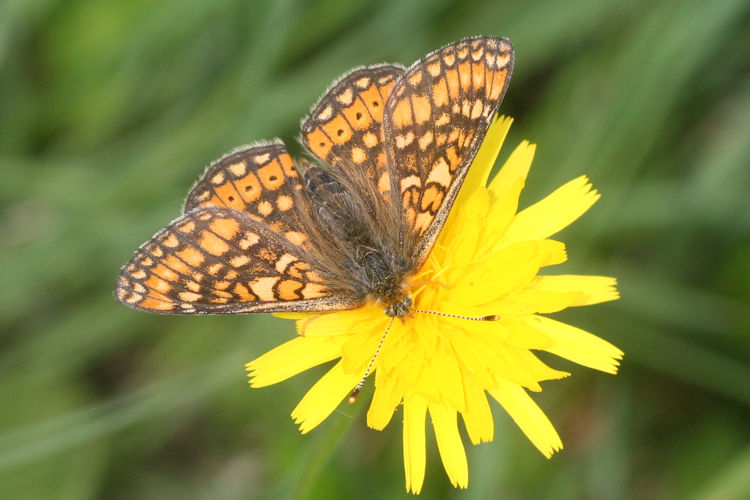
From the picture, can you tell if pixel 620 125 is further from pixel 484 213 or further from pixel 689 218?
pixel 484 213

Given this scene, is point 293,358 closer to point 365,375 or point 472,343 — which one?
point 365,375

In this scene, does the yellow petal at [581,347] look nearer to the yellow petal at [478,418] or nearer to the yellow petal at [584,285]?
the yellow petal at [584,285]

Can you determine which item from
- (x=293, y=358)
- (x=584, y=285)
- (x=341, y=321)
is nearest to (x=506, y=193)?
(x=584, y=285)

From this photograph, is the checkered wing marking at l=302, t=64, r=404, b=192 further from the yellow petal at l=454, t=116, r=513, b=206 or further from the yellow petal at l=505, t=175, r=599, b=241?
the yellow petal at l=505, t=175, r=599, b=241

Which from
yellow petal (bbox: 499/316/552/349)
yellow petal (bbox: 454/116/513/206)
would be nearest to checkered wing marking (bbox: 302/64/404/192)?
yellow petal (bbox: 454/116/513/206)

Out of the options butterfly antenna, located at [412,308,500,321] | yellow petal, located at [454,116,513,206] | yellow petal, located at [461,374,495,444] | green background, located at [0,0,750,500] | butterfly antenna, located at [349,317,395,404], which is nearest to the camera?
butterfly antenna, located at [349,317,395,404]

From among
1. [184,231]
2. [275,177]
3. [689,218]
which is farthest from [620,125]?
[184,231]

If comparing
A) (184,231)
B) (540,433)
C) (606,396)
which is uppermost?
(184,231)
